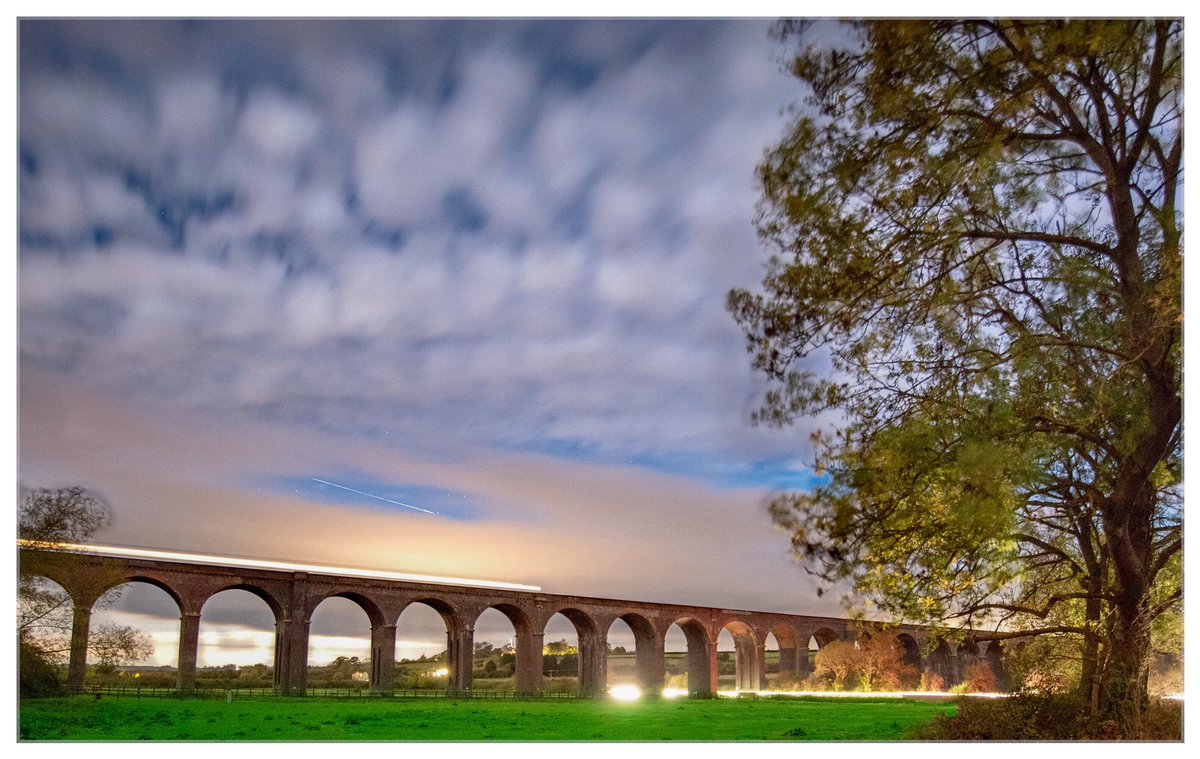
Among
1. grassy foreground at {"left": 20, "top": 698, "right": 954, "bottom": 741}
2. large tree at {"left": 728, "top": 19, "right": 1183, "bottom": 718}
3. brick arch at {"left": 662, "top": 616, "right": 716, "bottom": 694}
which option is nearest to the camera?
large tree at {"left": 728, "top": 19, "right": 1183, "bottom": 718}

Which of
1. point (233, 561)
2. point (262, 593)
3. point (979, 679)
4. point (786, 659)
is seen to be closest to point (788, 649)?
point (786, 659)

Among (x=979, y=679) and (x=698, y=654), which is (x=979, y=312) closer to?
(x=979, y=679)

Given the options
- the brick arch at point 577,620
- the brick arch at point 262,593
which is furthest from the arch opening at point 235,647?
the brick arch at point 577,620

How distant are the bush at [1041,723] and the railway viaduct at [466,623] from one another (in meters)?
0.64

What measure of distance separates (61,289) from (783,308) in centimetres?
756

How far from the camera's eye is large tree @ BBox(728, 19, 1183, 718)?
22.7 ft

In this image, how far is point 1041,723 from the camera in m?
7.96

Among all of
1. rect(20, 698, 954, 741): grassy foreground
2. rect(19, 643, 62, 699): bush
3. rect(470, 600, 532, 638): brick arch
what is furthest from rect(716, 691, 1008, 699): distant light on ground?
rect(19, 643, 62, 699): bush

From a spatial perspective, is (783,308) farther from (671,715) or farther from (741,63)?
(671,715)

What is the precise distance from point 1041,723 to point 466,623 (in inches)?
846

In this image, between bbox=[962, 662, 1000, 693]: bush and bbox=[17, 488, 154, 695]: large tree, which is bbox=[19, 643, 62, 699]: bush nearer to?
bbox=[17, 488, 154, 695]: large tree

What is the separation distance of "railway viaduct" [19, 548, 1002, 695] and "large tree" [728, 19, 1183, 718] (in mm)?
1395
